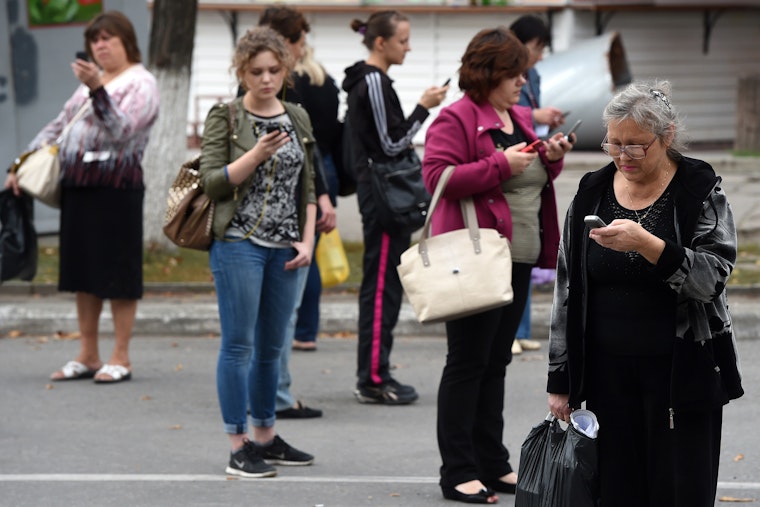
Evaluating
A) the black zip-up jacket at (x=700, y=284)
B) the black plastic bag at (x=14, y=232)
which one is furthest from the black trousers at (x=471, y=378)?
the black plastic bag at (x=14, y=232)

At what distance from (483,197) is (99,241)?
299 centimetres

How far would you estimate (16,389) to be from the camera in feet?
25.6

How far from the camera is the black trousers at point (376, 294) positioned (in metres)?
7.30

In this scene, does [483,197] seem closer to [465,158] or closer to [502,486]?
[465,158]

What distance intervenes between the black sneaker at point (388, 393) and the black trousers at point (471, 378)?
1.71 meters

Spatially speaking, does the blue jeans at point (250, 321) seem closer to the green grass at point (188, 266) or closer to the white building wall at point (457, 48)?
the green grass at point (188, 266)

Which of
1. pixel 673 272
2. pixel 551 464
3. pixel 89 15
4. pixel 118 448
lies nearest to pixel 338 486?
pixel 118 448

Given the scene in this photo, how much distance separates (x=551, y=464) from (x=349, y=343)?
16.9ft

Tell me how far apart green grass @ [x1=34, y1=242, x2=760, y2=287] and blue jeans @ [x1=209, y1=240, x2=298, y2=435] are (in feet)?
14.6

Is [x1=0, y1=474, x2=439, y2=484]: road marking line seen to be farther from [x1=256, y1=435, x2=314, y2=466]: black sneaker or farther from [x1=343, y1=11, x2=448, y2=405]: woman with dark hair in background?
[x1=343, y1=11, x2=448, y2=405]: woman with dark hair in background

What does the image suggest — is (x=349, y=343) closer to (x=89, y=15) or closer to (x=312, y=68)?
(x=312, y=68)

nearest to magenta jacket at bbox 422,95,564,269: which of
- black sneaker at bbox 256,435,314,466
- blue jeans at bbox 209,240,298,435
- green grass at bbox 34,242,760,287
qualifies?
blue jeans at bbox 209,240,298,435

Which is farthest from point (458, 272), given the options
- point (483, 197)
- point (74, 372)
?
point (74, 372)

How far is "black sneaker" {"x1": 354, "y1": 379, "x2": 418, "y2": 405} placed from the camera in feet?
24.1
